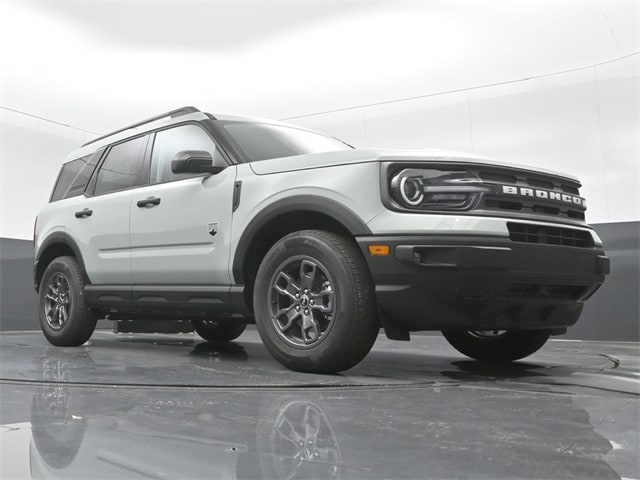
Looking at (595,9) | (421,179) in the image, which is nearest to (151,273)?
(421,179)

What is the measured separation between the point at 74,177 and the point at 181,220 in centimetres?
217

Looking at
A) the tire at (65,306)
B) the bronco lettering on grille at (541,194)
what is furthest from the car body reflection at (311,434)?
the tire at (65,306)

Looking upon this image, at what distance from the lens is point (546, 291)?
357 centimetres

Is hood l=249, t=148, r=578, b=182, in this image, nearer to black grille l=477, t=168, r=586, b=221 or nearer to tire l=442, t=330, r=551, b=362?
black grille l=477, t=168, r=586, b=221

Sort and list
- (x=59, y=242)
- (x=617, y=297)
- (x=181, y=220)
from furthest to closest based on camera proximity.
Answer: (x=617, y=297) < (x=59, y=242) < (x=181, y=220)

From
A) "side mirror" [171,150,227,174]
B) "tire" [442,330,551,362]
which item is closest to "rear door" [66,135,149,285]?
"side mirror" [171,150,227,174]

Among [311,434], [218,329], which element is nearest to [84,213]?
[218,329]

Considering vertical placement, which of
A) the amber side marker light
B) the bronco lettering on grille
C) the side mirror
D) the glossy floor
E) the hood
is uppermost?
the side mirror

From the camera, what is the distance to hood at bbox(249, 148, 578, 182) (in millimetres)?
3463

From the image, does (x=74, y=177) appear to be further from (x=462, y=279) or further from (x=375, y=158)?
(x=462, y=279)

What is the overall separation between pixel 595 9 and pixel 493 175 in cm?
425

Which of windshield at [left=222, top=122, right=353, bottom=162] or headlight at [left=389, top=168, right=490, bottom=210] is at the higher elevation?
windshield at [left=222, top=122, right=353, bottom=162]

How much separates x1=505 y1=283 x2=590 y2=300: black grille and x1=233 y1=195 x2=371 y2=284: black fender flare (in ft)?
2.82

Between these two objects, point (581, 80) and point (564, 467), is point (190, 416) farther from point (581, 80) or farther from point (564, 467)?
point (581, 80)
